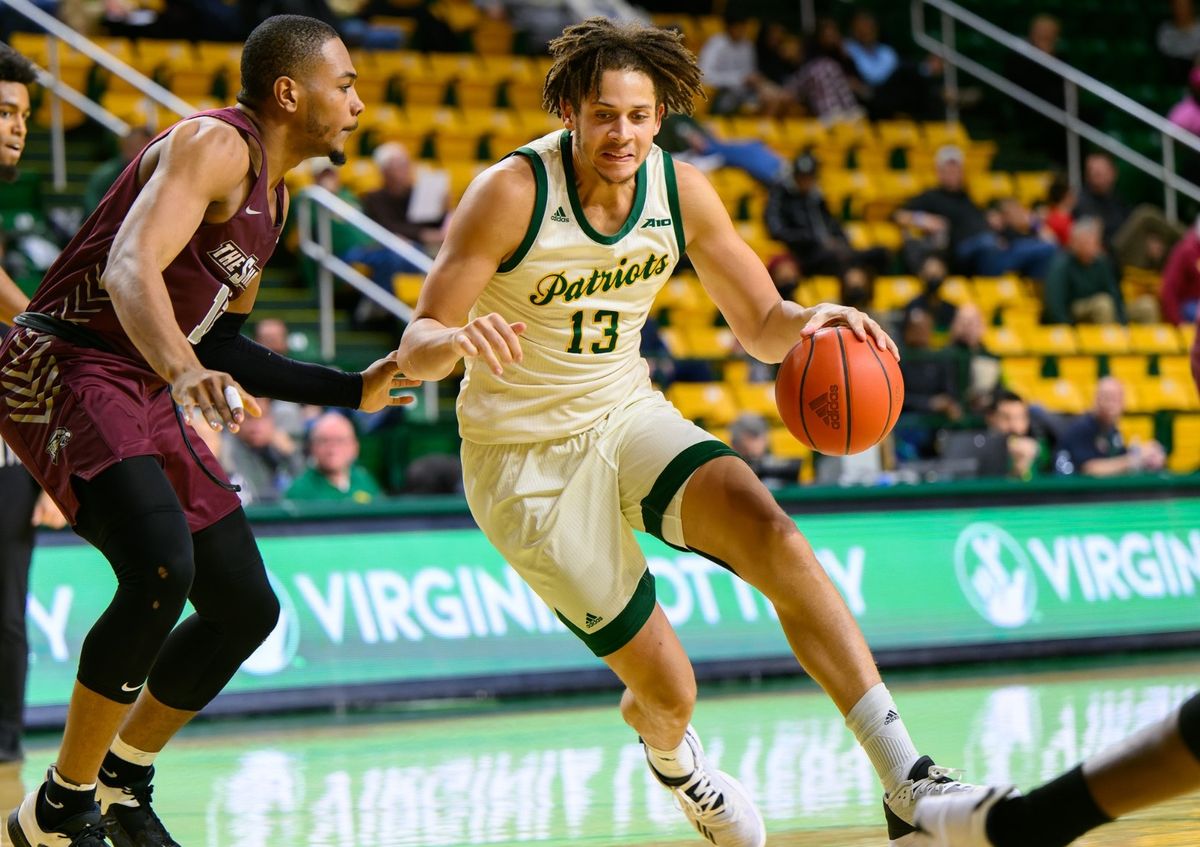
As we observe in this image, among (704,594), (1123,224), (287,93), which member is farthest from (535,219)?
(1123,224)

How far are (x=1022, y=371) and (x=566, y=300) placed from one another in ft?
31.3

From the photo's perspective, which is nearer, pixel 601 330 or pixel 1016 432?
pixel 601 330

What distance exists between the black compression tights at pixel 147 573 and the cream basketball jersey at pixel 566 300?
758 millimetres

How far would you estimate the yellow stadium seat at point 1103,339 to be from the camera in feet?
46.8

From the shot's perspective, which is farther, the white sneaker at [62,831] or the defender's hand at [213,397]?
the white sneaker at [62,831]

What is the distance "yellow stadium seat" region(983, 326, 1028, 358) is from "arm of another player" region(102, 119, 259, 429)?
1012 centimetres

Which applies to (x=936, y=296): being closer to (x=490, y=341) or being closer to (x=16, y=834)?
(x=490, y=341)

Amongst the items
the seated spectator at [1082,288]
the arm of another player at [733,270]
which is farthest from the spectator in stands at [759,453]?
the arm of another player at [733,270]

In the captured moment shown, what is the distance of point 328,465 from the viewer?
923 centimetres

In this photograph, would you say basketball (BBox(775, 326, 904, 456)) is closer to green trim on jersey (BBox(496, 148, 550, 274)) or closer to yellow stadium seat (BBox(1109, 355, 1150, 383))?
green trim on jersey (BBox(496, 148, 550, 274))

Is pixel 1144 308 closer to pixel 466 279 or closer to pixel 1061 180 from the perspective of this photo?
A: pixel 1061 180

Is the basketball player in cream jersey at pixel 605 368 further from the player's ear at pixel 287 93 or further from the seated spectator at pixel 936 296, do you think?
the seated spectator at pixel 936 296

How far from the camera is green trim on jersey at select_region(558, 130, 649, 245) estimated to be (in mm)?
4656

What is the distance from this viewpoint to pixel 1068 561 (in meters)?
9.92
